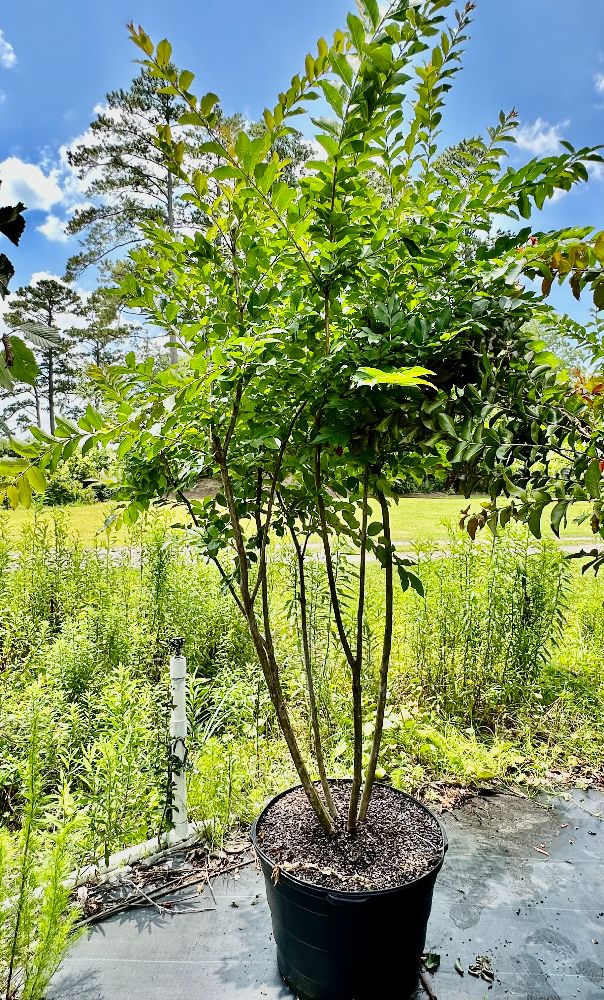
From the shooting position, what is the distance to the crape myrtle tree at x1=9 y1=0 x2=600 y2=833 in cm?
103

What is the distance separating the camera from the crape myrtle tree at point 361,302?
103cm

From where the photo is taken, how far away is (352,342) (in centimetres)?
121

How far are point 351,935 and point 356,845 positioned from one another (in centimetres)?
23

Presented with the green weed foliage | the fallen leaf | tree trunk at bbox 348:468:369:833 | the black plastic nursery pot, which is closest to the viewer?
the black plastic nursery pot

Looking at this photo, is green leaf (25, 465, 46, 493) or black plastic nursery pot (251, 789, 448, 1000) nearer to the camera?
green leaf (25, 465, 46, 493)

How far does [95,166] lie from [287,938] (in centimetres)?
1516

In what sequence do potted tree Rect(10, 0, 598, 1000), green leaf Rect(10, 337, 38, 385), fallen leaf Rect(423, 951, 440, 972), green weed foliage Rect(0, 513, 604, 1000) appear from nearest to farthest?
1. green leaf Rect(10, 337, 38, 385)
2. potted tree Rect(10, 0, 598, 1000)
3. fallen leaf Rect(423, 951, 440, 972)
4. green weed foliage Rect(0, 513, 604, 1000)

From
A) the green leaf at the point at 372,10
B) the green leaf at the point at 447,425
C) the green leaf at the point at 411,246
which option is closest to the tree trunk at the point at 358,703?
the green leaf at the point at 447,425

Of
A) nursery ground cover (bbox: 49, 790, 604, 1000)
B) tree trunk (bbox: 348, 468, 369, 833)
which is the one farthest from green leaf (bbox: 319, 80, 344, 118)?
nursery ground cover (bbox: 49, 790, 604, 1000)

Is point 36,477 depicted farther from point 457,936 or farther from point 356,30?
point 457,936

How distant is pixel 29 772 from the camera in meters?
1.51

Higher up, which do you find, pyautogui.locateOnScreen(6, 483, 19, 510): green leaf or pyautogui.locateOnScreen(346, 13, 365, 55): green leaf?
pyautogui.locateOnScreen(346, 13, 365, 55): green leaf

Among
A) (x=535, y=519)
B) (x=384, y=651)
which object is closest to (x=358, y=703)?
(x=384, y=651)

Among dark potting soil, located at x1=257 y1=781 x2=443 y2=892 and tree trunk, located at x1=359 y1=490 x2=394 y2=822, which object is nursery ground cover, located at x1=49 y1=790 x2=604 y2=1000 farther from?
tree trunk, located at x1=359 y1=490 x2=394 y2=822
